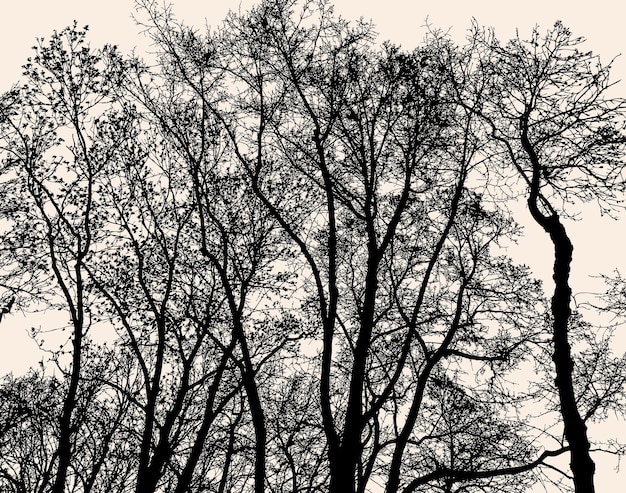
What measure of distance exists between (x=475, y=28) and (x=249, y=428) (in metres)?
11.9

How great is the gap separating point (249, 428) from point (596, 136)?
12.2 metres

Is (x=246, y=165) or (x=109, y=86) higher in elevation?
(x=109, y=86)

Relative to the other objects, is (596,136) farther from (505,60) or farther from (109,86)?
(109,86)

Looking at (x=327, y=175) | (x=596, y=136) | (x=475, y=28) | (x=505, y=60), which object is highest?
(x=475, y=28)

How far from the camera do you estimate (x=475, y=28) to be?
11039 mm

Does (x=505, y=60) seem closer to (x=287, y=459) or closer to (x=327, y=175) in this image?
(x=327, y=175)

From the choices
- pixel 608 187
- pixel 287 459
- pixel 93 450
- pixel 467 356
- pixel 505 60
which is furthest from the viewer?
pixel 93 450

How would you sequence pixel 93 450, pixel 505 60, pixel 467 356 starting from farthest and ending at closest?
pixel 93 450
pixel 467 356
pixel 505 60

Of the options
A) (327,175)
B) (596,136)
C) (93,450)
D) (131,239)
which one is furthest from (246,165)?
(93,450)

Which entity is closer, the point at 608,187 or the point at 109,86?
the point at 608,187

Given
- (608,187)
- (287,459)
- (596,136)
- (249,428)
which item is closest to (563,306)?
(608,187)

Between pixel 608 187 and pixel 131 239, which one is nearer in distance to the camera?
pixel 608 187

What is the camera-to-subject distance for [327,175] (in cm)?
1157

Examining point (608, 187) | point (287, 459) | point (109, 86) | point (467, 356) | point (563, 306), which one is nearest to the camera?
point (563, 306)
